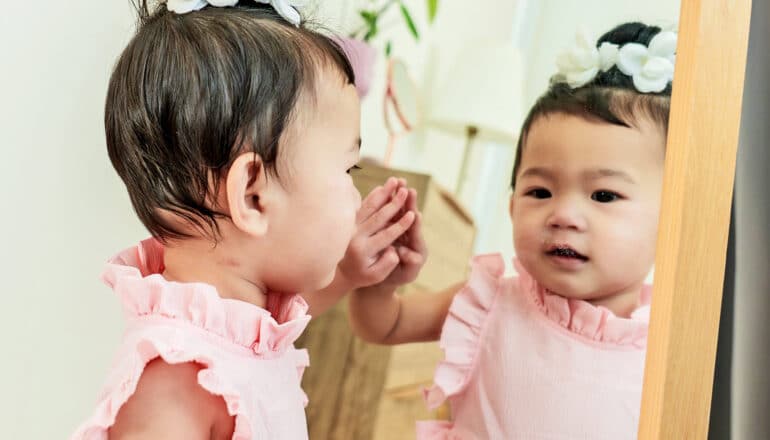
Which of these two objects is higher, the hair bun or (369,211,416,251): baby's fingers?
the hair bun

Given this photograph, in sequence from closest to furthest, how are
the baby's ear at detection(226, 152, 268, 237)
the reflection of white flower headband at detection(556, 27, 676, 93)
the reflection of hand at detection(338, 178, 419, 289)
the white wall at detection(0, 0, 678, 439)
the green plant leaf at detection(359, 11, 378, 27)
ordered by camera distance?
the baby's ear at detection(226, 152, 268, 237)
the reflection of white flower headband at detection(556, 27, 676, 93)
the reflection of hand at detection(338, 178, 419, 289)
the white wall at detection(0, 0, 678, 439)
the green plant leaf at detection(359, 11, 378, 27)

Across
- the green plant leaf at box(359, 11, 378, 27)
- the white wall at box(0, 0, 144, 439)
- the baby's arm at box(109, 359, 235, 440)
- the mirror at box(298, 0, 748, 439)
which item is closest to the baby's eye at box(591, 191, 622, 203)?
the mirror at box(298, 0, 748, 439)

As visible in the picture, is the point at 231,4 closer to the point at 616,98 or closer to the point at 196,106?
the point at 196,106

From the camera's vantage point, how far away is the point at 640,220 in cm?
87

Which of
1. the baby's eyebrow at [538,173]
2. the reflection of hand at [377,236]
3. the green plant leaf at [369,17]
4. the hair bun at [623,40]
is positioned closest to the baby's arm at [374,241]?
the reflection of hand at [377,236]

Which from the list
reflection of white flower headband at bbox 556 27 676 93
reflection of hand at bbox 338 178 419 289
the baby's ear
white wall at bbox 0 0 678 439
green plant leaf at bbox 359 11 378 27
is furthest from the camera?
green plant leaf at bbox 359 11 378 27

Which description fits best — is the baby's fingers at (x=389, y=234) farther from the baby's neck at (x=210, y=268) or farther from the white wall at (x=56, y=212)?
the white wall at (x=56, y=212)

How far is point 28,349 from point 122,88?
53 centimetres

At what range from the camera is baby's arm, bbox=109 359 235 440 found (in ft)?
2.01

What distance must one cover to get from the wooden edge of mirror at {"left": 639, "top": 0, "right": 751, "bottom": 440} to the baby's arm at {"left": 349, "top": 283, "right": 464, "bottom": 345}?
17.6 inches

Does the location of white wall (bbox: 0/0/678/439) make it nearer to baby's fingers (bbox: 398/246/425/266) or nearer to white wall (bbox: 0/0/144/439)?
white wall (bbox: 0/0/144/439)

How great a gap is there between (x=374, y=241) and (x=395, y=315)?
11 centimetres

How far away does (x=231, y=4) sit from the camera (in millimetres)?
755

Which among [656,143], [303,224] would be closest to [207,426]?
[303,224]
